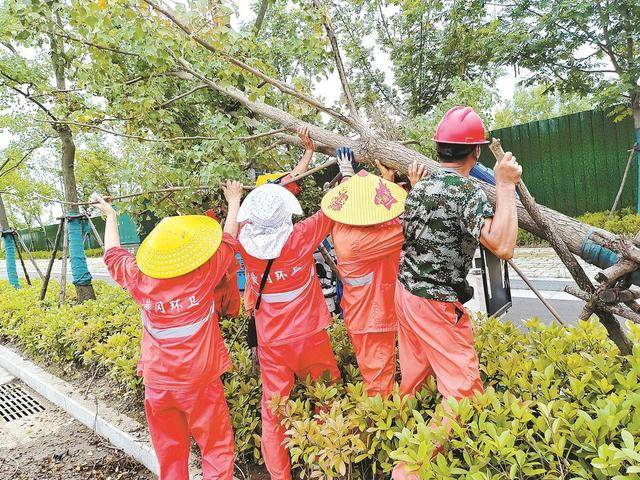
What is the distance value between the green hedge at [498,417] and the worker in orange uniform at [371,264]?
221mm

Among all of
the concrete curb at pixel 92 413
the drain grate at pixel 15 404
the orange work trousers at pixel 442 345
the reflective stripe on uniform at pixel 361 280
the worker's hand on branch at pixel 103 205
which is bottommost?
the drain grate at pixel 15 404

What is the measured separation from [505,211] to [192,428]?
7.20 ft

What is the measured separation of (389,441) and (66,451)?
10.5 feet

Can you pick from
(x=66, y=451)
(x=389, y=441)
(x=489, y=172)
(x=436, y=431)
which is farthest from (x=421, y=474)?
(x=66, y=451)

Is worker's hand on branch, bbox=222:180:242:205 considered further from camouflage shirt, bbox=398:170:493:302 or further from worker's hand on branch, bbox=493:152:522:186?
worker's hand on branch, bbox=493:152:522:186

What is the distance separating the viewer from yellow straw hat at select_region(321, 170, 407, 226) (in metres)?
2.65

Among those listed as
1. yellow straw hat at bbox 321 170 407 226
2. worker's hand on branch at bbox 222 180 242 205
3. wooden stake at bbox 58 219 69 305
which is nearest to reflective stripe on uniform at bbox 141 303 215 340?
worker's hand on branch at bbox 222 180 242 205

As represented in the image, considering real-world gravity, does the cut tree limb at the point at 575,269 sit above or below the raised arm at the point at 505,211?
below

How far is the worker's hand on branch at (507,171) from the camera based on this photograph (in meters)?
1.83

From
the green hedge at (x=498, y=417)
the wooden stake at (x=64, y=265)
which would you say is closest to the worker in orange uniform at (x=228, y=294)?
the green hedge at (x=498, y=417)

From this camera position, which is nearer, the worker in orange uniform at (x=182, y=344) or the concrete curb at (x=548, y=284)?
the worker in orange uniform at (x=182, y=344)

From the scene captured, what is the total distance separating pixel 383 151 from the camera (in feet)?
10.2

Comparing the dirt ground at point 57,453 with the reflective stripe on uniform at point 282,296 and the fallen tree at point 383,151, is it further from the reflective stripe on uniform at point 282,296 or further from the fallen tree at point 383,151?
the fallen tree at point 383,151

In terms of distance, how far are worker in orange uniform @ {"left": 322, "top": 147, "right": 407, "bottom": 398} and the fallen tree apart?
1.37 ft
